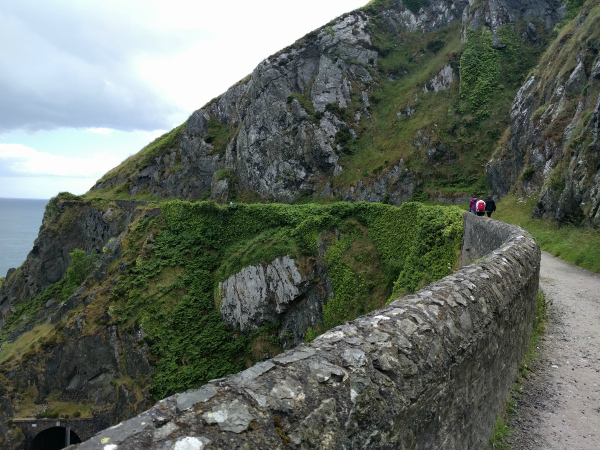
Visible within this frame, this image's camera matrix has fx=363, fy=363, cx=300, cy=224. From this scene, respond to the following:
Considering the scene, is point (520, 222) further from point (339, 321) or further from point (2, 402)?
point (2, 402)

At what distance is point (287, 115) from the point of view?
44.8m

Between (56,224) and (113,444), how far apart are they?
170 ft

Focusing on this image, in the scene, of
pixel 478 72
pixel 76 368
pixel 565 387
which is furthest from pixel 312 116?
pixel 565 387

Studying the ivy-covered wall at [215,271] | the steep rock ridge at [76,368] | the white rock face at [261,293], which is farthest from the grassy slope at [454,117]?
A: the steep rock ridge at [76,368]

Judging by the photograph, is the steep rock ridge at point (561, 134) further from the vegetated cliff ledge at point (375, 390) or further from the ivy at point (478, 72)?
the vegetated cliff ledge at point (375, 390)

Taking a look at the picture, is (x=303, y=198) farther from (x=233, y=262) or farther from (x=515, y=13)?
(x=515, y=13)

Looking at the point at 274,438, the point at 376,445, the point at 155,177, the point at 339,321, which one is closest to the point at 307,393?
the point at 274,438

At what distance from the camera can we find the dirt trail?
16.0ft

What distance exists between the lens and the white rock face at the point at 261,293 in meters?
21.6

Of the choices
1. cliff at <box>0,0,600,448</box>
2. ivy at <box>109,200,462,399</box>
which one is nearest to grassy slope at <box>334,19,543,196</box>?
cliff at <box>0,0,600,448</box>

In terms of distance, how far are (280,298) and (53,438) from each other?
682 inches

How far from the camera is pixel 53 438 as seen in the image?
23.1 metres

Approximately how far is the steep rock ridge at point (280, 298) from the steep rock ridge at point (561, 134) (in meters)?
13.5

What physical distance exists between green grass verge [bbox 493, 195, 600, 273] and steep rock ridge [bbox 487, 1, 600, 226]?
2.00ft
